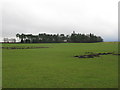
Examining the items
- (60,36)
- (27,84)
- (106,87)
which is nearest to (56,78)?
(27,84)

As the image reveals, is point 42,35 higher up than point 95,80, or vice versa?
point 42,35

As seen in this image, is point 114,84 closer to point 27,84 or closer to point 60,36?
point 27,84

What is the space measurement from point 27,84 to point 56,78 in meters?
1.85

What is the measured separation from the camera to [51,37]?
122125mm

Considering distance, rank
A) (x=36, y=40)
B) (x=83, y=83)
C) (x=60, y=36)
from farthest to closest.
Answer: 1. (x=60, y=36)
2. (x=36, y=40)
3. (x=83, y=83)

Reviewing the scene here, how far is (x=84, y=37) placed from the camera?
392 feet

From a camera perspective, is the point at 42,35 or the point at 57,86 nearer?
the point at 57,86

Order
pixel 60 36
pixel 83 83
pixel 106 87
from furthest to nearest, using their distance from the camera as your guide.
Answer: pixel 60 36 → pixel 83 83 → pixel 106 87

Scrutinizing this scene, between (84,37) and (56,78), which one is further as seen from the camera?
(84,37)

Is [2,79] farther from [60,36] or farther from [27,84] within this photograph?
[60,36]

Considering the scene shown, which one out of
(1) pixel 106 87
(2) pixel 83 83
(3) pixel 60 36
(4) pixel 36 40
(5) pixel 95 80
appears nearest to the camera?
(1) pixel 106 87

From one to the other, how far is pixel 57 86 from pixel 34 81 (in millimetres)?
1531

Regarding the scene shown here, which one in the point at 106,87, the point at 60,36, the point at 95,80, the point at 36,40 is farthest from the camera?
the point at 60,36

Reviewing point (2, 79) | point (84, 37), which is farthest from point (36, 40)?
point (2, 79)
